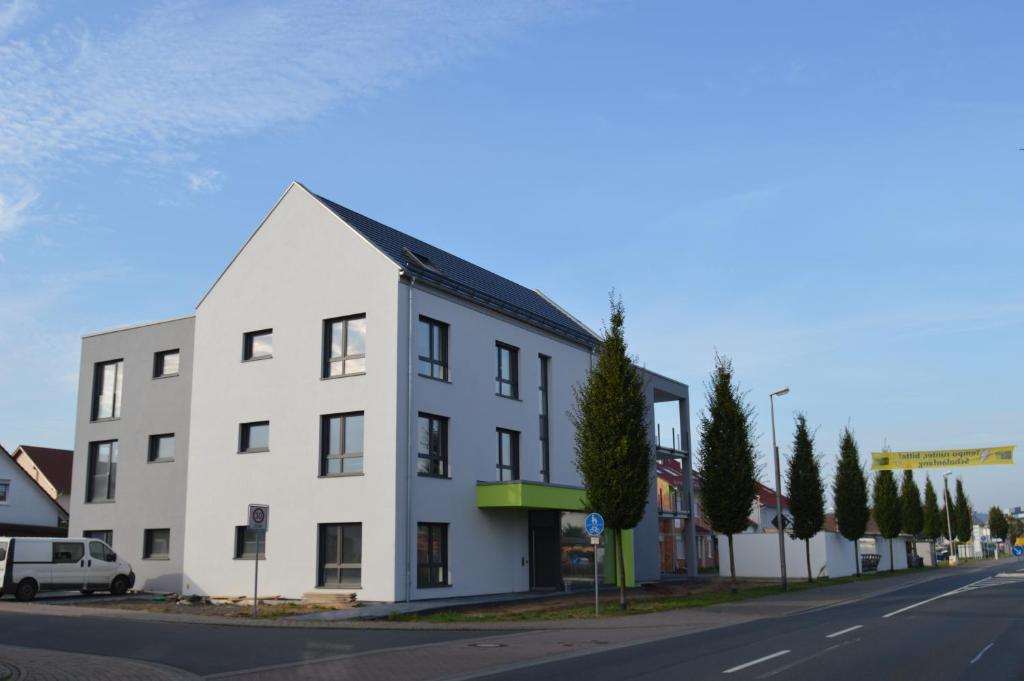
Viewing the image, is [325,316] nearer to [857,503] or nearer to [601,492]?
[601,492]

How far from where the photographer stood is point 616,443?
24.7 m

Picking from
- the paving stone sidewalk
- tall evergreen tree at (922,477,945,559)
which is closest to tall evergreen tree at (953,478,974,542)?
tall evergreen tree at (922,477,945,559)

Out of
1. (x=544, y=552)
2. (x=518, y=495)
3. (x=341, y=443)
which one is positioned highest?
(x=341, y=443)

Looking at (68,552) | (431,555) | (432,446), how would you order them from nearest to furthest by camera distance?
(431,555) < (432,446) < (68,552)

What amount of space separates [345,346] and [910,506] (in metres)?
57.3

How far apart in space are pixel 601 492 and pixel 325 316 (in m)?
9.83

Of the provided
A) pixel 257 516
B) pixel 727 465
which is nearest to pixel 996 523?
pixel 727 465

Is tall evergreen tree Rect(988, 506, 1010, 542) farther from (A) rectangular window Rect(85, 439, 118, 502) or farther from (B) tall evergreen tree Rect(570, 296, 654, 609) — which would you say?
(A) rectangular window Rect(85, 439, 118, 502)

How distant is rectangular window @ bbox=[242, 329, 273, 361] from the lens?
93.7 ft

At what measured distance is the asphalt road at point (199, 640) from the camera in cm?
1411

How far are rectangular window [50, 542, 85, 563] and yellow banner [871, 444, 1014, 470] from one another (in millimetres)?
50947

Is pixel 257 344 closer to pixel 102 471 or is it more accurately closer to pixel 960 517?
pixel 102 471

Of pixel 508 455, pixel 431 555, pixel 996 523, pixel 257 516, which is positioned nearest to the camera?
pixel 257 516

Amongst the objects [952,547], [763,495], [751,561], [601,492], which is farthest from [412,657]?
[952,547]
